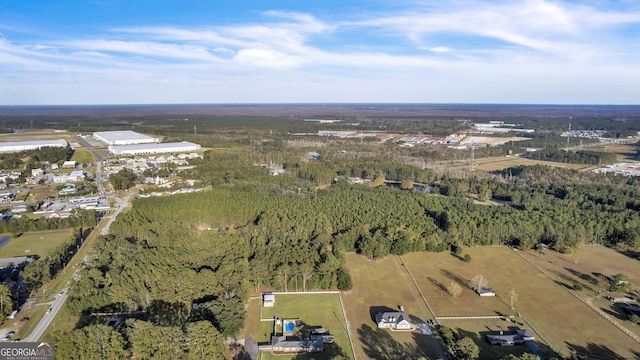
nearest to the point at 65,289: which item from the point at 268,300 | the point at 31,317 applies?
the point at 31,317

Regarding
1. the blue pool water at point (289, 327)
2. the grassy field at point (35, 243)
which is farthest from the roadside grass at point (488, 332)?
the grassy field at point (35, 243)

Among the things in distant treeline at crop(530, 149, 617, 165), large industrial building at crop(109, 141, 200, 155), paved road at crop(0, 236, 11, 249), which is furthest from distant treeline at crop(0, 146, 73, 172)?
distant treeline at crop(530, 149, 617, 165)

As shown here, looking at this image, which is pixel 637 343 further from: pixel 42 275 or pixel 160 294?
pixel 42 275

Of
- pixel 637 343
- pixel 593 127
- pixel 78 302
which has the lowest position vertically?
pixel 637 343

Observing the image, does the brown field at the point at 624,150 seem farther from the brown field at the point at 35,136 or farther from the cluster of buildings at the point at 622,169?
the brown field at the point at 35,136

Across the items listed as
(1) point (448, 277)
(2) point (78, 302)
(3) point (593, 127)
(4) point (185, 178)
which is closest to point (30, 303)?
(2) point (78, 302)

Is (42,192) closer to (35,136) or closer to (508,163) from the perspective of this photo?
(35,136)
